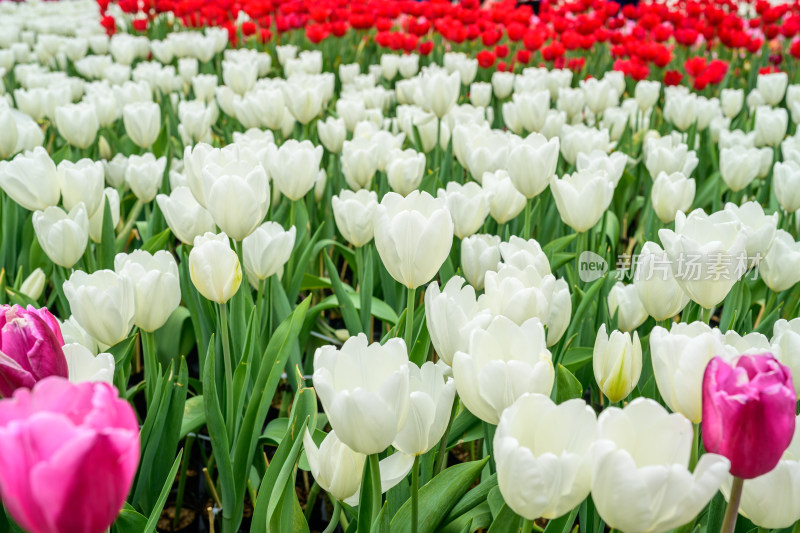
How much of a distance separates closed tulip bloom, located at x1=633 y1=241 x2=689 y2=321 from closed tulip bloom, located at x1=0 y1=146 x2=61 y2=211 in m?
1.19

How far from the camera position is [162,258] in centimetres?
129

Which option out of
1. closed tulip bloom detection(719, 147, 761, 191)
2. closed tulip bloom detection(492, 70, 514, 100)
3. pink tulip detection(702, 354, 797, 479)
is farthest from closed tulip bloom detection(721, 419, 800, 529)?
closed tulip bloom detection(492, 70, 514, 100)

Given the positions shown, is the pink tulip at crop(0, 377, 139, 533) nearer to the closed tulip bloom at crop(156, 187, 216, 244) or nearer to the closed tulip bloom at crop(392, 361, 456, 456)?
the closed tulip bloom at crop(392, 361, 456, 456)

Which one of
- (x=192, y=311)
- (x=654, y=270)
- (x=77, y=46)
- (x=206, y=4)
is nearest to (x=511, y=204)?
(x=654, y=270)

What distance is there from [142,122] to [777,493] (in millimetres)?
2141

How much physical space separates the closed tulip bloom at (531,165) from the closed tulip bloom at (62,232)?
2.92ft

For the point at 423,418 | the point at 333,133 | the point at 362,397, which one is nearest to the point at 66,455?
the point at 362,397

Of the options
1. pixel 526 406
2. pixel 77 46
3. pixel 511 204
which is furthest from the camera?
pixel 77 46

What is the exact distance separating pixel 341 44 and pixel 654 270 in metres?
4.53

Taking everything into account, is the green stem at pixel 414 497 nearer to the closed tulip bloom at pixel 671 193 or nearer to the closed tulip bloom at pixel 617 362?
the closed tulip bloom at pixel 617 362

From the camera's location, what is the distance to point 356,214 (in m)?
1.67

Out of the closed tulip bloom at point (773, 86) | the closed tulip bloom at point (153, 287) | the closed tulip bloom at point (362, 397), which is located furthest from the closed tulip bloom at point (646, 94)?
the closed tulip bloom at point (362, 397)

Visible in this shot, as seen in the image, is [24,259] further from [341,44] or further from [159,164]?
[341,44]

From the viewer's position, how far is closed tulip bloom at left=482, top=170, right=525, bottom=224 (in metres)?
1.76
